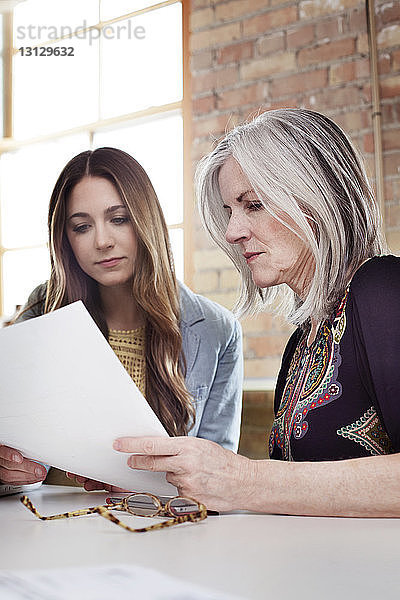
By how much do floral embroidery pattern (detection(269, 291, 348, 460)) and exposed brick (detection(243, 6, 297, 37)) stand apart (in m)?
1.88

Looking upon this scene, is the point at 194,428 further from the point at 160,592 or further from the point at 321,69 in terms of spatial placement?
the point at 321,69

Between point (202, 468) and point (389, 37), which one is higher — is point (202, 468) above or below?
below

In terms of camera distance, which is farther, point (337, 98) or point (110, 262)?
point (337, 98)

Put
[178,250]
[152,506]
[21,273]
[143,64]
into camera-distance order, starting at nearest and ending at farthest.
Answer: [152,506] < [178,250] < [143,64] < [21,273]

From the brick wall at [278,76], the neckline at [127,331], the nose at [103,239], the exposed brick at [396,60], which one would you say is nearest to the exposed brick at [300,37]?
the brick wall at [278,76]

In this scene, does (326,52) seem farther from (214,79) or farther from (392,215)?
(392,215)

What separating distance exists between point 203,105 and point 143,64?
564mm

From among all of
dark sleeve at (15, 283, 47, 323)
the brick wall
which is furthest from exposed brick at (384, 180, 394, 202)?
dark sleeve at (15, 283, 47, 323)

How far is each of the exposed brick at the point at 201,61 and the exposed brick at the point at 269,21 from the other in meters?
0.18

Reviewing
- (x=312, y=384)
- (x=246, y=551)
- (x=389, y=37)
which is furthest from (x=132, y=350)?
(x=389, y=37)

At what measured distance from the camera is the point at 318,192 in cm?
112

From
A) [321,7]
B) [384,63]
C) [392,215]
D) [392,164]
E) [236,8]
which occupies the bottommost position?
[392,215]

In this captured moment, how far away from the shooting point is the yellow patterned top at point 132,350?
166cm

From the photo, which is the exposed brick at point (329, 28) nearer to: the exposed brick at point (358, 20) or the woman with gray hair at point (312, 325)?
the exposed brick at point (358, 20)
